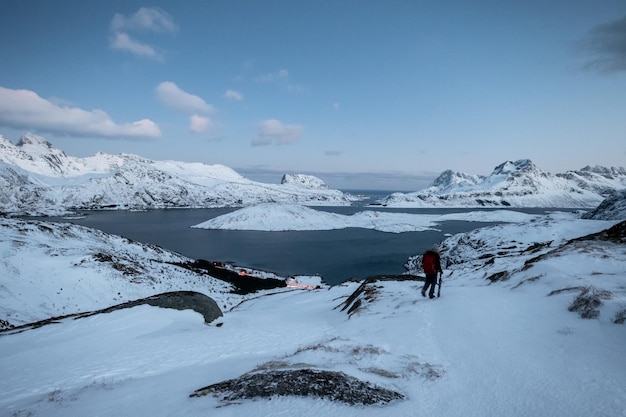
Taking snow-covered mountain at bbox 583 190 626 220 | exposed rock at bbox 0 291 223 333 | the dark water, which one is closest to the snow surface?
exposed rock at bbox 0 291 223 333

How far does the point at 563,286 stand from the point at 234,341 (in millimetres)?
12984

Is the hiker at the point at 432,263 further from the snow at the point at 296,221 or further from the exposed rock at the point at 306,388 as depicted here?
the snow at the point at 296,221

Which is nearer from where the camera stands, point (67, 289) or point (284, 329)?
point (284, 329)

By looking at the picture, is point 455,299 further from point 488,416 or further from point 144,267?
point 144,267

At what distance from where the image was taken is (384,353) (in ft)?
27.4

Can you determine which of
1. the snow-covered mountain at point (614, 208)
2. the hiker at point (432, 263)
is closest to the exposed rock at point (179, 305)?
the hiker at point (432, 263)

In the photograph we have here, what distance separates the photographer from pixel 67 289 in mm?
29484

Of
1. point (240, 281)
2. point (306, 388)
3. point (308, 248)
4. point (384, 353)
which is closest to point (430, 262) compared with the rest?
point (384, 353)

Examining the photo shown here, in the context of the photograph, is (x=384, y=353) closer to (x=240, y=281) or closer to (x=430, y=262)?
(x=430, y=262)

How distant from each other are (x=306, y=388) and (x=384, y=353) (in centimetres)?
341

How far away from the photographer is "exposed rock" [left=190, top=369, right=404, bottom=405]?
5.57m

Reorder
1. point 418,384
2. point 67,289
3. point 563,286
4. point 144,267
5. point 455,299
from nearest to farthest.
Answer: point 418,384 → point 563,286 → point 455,299 → point 67,289 → point 144,267

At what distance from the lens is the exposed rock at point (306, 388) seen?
557 cm

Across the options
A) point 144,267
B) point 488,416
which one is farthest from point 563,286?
point 144,267
